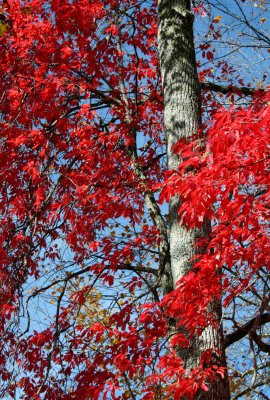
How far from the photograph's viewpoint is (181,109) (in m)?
5.27

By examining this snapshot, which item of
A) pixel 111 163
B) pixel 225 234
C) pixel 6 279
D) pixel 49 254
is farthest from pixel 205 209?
pixel 49 254

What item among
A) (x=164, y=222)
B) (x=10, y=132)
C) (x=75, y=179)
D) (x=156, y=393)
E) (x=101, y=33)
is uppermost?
(x=101, y=33)

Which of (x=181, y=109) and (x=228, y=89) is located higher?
(x=228, y=89)

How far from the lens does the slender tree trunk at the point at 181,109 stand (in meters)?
4.39

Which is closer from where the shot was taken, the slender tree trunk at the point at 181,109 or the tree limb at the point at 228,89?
the slender tree trunk at the point at 181,109

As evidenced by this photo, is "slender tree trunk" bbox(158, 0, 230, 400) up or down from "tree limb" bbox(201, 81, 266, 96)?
down

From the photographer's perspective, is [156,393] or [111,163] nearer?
[156,393]

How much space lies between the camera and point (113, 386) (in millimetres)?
5129

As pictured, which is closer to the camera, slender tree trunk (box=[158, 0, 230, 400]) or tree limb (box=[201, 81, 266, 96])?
slender tree trunk (box=[158, 0, 230, 400])

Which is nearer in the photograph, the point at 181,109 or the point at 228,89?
the point at 181,109

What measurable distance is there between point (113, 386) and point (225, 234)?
204cm

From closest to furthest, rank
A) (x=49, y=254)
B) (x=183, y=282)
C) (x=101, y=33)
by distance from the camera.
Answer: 1. (x=183, y=282)
2. (x=101, y=33)
3. (x=49, y=254)

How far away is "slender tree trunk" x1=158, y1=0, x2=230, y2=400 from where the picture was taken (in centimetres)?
439

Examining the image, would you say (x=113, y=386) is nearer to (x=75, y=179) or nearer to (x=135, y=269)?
(x=135, y=269)
